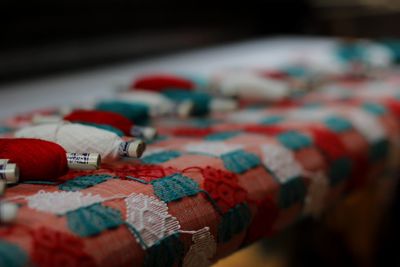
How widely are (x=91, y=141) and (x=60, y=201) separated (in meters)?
0.17

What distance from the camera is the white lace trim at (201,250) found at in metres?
0.71

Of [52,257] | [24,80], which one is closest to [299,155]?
[52,257]

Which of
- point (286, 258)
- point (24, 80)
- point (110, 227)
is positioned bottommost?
point (286, 258)

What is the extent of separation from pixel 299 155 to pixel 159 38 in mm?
1847

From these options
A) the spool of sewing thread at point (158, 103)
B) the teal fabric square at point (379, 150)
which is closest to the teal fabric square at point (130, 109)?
the spool of sewing thread at point (158, 103)

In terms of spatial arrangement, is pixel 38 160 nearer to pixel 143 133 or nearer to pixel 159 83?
pixel 143 133

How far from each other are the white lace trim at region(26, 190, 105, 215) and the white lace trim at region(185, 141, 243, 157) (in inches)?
11.0

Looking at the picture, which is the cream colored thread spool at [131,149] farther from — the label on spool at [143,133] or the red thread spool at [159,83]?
the red thread spool at [159,83]

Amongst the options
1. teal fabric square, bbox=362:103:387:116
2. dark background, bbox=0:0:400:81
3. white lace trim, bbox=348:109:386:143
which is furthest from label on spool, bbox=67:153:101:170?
dark background, bbox=0:0:400:81

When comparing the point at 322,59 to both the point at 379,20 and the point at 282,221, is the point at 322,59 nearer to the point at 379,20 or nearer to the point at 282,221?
the point at 379,20

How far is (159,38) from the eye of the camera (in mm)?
2748

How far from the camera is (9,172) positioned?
0.65 m

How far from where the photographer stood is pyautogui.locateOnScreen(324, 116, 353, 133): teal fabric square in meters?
1.16

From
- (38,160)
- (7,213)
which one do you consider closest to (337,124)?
(38,160)
